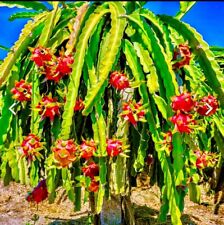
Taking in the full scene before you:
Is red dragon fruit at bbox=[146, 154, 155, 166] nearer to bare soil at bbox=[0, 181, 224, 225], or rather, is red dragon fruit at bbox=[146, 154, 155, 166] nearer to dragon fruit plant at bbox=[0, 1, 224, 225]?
dragon fruit plant at bbox=[0, 1, 224, 225]

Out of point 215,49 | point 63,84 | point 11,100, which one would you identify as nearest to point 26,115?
point 11,100

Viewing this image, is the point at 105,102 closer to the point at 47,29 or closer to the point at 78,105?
the point at 78,105

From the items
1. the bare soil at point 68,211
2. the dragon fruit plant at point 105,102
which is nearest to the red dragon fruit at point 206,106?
the dragon fruit plant at point 105,102

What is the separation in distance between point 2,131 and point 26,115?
170mm

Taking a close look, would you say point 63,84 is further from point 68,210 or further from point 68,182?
point 68,210

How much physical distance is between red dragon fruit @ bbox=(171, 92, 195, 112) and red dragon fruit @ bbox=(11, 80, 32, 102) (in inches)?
32.9

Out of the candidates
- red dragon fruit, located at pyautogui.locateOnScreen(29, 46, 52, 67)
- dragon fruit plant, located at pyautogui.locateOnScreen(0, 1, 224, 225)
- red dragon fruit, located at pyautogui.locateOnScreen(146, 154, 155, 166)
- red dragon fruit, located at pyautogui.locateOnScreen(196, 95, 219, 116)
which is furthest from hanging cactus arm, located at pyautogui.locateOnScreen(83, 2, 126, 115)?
red dragon fruit, located at pyautogui.locateOnScreen(146, 154, 155, 166)

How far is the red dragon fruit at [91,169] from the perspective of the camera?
86.7 inches

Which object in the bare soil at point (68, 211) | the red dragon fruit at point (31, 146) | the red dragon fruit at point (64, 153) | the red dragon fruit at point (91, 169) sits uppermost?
the red dragon fruit at point (31, 146)

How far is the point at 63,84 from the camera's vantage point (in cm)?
237

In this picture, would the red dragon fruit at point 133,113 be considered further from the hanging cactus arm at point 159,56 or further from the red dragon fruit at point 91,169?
the red dragon fruit at point 91,169

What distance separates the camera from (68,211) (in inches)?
170

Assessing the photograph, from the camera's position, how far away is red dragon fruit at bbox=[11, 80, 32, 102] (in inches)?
93.0

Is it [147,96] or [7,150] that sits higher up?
[147,96]
